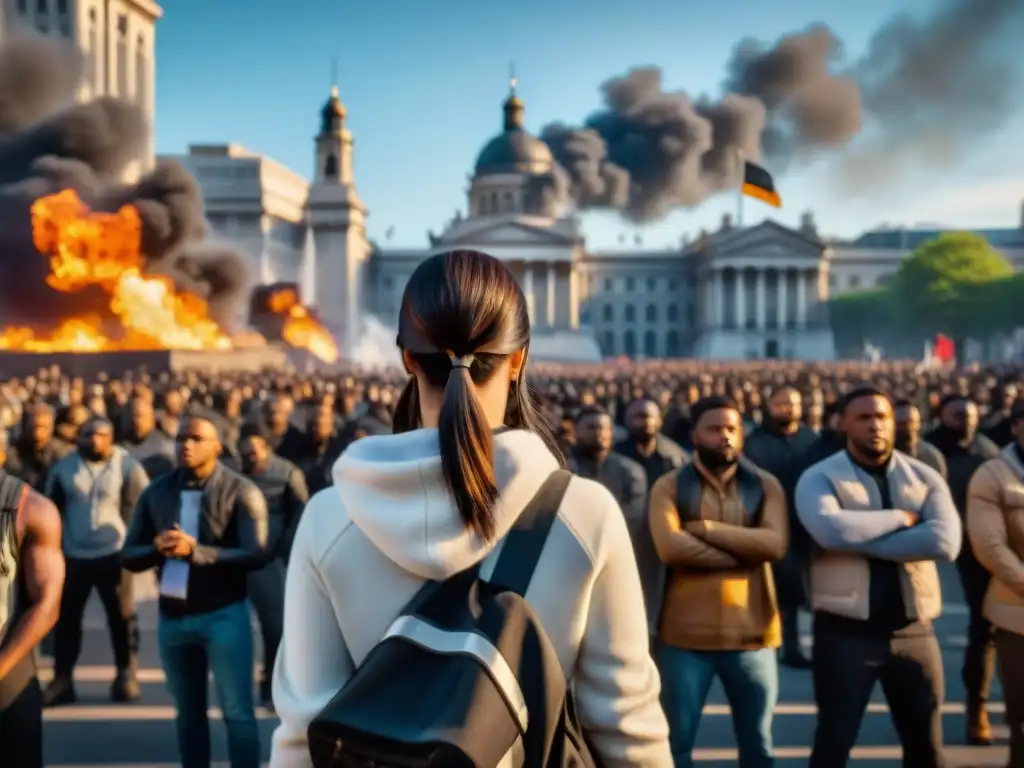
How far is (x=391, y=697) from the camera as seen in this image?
66.3 inches

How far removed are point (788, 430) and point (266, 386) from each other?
13.7 meters

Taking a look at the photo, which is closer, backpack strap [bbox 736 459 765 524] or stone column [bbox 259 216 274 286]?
backpack strap [bbox 736 459 765 524]

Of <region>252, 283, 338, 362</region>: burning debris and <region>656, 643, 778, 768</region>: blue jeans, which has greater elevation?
<region>252, 283, 338, 362</region>: burning debris

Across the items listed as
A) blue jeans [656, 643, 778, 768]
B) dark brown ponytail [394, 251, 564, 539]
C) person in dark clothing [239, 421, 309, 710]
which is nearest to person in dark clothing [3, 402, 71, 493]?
person in dark clothing [239, 421, 309, 710]

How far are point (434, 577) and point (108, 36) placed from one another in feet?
245

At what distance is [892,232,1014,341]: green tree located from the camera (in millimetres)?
74375

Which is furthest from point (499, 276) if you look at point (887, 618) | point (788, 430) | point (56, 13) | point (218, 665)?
point (56, 13)

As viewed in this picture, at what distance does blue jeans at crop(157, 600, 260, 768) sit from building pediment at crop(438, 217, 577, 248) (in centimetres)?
8549

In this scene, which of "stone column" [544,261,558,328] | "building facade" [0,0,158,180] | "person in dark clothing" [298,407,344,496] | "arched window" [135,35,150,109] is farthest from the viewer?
"stone column" [544,261,558,328]

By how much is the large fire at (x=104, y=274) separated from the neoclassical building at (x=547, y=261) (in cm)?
2598

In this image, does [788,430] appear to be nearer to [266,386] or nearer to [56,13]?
[266,386]

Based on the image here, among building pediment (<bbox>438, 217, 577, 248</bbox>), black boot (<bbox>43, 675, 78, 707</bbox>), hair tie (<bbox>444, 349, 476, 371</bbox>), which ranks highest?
building pediment (<bbox>438, 217, 577, 248</bbox>)

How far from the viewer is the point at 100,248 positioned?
46031 mm

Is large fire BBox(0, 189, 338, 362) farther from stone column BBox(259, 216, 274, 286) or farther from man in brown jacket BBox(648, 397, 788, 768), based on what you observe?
man in brown jacket BBox(648, 397, 788, 768)
